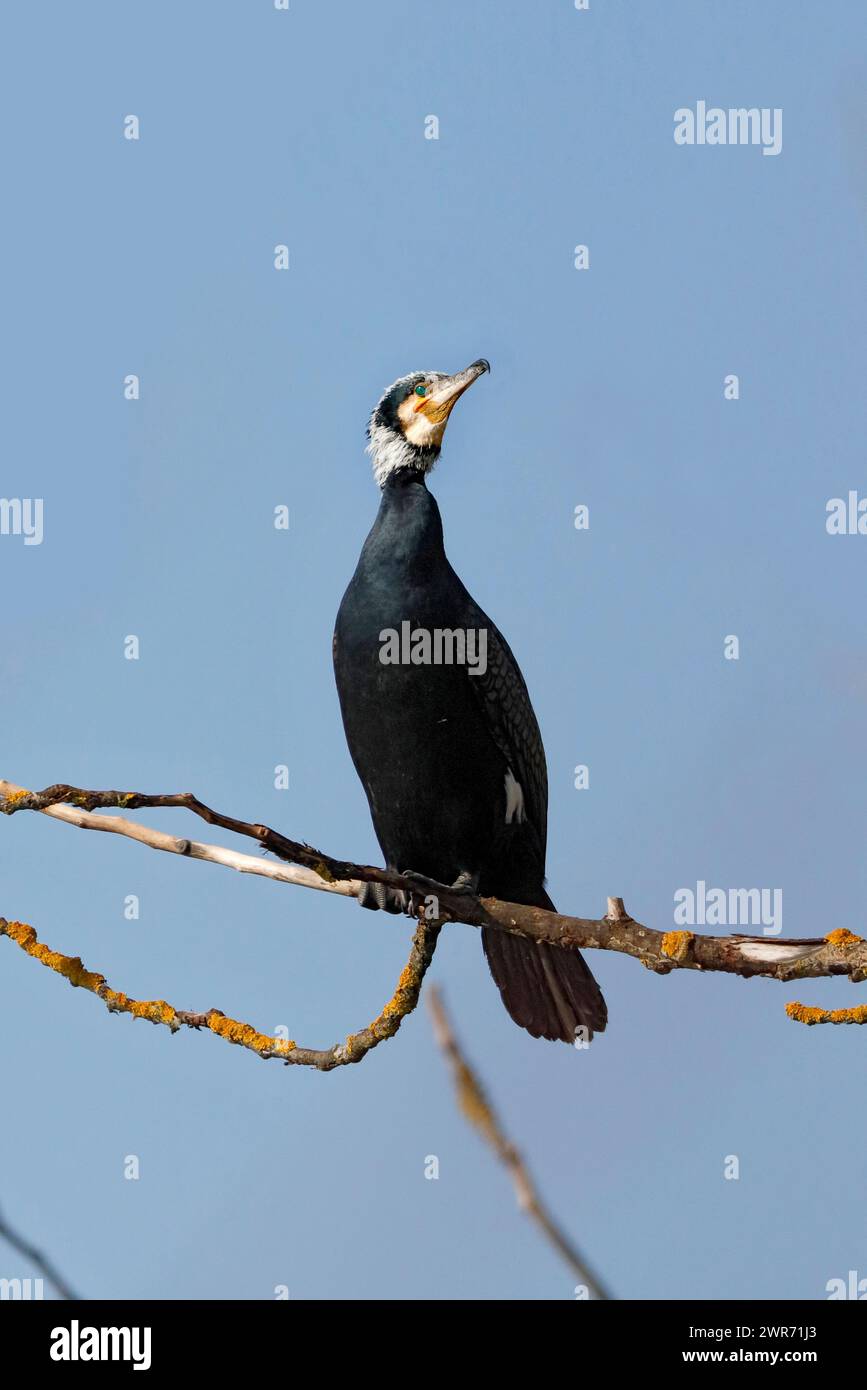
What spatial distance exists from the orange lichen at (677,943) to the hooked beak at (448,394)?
3086 mm

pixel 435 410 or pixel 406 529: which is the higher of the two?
pixel 435 410

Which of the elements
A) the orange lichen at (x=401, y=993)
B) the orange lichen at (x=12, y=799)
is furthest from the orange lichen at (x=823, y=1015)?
the orange lichen at (x=12, y=799)

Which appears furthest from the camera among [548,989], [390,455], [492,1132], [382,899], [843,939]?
[390,455]

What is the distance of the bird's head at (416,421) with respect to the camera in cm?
637

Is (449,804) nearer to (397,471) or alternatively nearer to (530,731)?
(530,731)

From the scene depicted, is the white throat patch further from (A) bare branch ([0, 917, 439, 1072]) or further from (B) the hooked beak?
(A) bare branch ([0, 917, 439, 1072])

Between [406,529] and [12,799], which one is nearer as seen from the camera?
[12,799]

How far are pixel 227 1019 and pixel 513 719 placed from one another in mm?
2059

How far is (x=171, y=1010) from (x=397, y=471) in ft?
8.91

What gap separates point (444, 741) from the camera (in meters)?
5.89

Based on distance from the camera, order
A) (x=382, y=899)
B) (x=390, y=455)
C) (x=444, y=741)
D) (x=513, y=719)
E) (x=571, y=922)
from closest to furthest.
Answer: (x=571, y=922)
(x=382, y=899)
(x=444, y=741)
(x=513, y=719)
(x=390, y=455)

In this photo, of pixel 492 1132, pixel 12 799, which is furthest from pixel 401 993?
pixel 492 1132

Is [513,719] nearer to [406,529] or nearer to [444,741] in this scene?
[444,741]

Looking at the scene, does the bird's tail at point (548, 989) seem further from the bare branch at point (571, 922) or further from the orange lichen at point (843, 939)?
the orange lichen at point (843, 939)
